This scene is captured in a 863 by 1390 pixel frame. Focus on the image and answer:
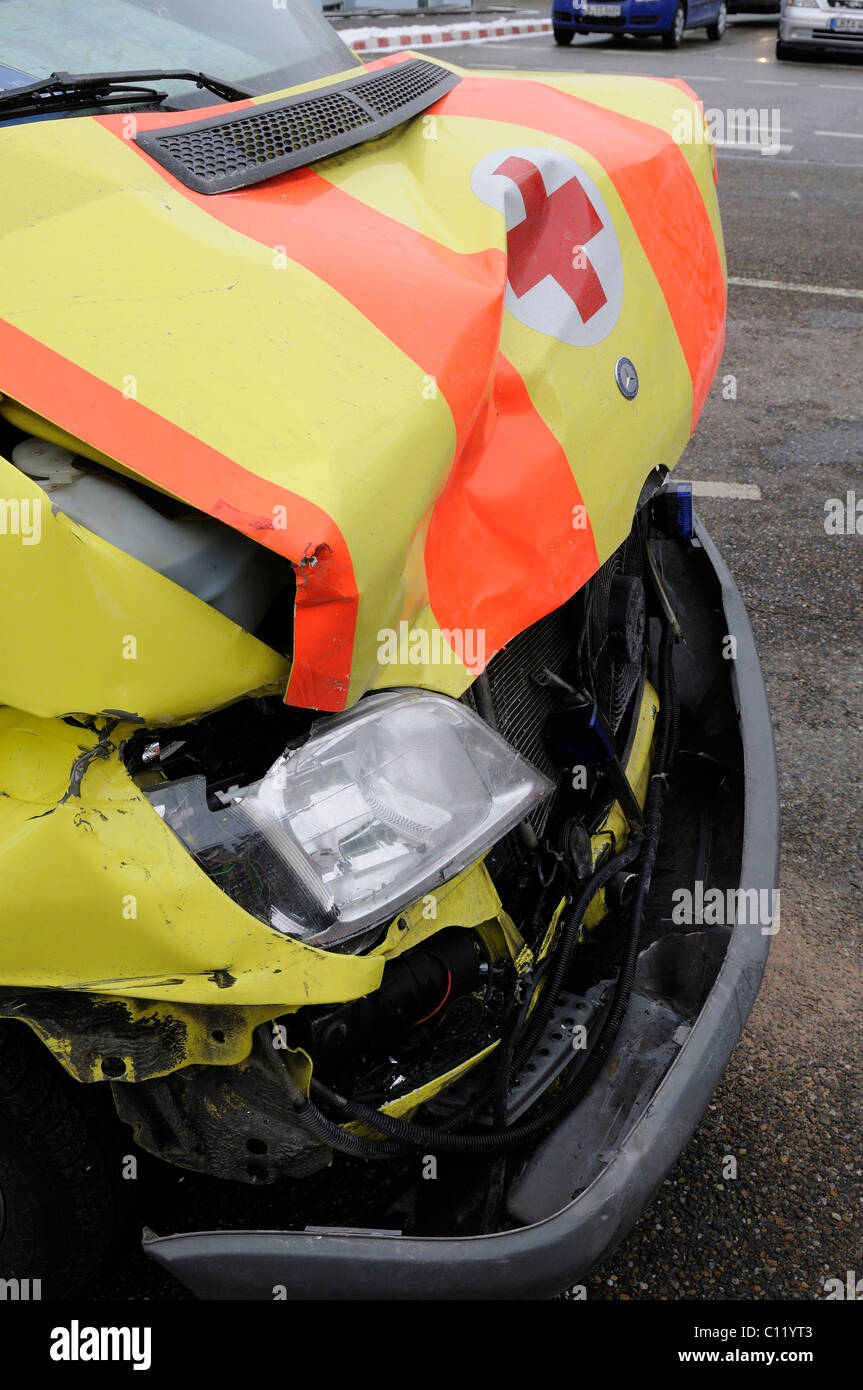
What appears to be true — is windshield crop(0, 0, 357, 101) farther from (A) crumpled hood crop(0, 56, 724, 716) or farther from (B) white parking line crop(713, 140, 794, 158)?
(B) white parking line crop(713, 140, 794, 158)

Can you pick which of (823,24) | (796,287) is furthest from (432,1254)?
(823,24)

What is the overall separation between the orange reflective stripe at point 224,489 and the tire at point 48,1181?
0.68 meters

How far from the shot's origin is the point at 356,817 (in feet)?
5.01

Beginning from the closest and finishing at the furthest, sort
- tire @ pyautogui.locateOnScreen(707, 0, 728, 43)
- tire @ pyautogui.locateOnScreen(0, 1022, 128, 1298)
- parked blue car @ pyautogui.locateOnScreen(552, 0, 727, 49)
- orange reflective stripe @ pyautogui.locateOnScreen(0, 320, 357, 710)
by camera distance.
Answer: orange reflective stripe @ pyautogui.locateOnScreen(0, 320, 357, 710), tire @ pyautogui.locateOnScreen(0, 1022, 128, 1298), parked blue car @ pyautogui.locateOnScreen(552, 0, 727, 49), tire @ pyautogui.locateOnScreen(707, 0, 728, 43)

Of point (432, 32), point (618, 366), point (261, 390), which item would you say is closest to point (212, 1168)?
point (261, 390)

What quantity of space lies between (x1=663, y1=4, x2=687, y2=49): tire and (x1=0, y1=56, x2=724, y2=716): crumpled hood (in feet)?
48.8

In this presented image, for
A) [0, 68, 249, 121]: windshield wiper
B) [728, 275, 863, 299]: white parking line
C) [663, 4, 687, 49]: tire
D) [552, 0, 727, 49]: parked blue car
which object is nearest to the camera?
[0, 68, 249, 121]: windshield wiper

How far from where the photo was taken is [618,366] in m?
2.10

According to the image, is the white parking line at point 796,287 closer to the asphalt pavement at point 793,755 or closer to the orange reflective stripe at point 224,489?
the asphalt pavement at point 793,755

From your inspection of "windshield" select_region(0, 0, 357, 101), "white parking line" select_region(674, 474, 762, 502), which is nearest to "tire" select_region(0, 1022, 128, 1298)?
"windshield" select_region(0, 0, 357, 101)

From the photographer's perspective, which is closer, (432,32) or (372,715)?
(372,715)

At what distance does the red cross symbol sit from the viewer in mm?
2064

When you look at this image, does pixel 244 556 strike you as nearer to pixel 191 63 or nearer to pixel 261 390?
pixel 261 390

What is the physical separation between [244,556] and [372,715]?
0.85 feet
